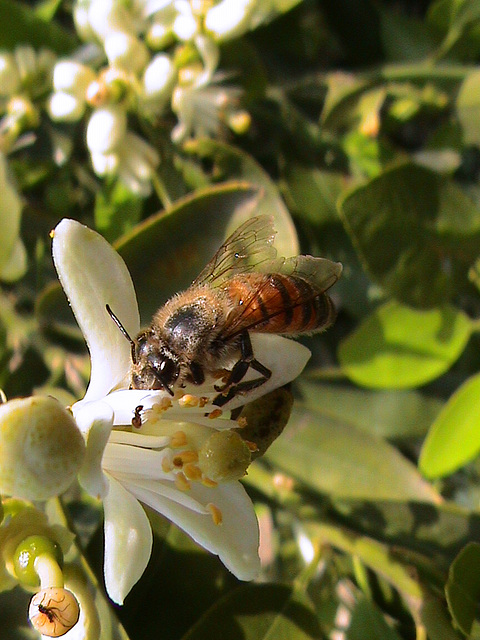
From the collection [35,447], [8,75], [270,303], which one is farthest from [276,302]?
[8,75]

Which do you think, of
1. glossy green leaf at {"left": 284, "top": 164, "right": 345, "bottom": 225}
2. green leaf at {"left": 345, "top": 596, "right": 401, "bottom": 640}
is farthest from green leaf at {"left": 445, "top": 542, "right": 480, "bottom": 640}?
glossy green leaf at {"left": 284, "top": 164, "right": 345, "bottom": 225}

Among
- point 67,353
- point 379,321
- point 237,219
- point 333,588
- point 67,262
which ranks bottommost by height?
point 333,588

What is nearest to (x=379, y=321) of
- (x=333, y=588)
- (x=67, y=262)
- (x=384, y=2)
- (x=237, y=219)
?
(x=237, y=219)

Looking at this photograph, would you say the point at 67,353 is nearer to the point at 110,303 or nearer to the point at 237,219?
the point at 237,219

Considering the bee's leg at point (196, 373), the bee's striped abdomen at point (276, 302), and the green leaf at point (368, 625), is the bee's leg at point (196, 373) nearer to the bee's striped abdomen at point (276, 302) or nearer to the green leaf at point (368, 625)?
the bee's striped abdomen at point (276, 302)

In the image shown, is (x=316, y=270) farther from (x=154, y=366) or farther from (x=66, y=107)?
(x=66, y=107)

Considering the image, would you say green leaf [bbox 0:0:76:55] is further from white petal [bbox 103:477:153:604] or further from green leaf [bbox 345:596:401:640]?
green leaf [bbox 345:596:401:640]

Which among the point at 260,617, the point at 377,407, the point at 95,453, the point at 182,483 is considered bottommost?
the point at 377,407
